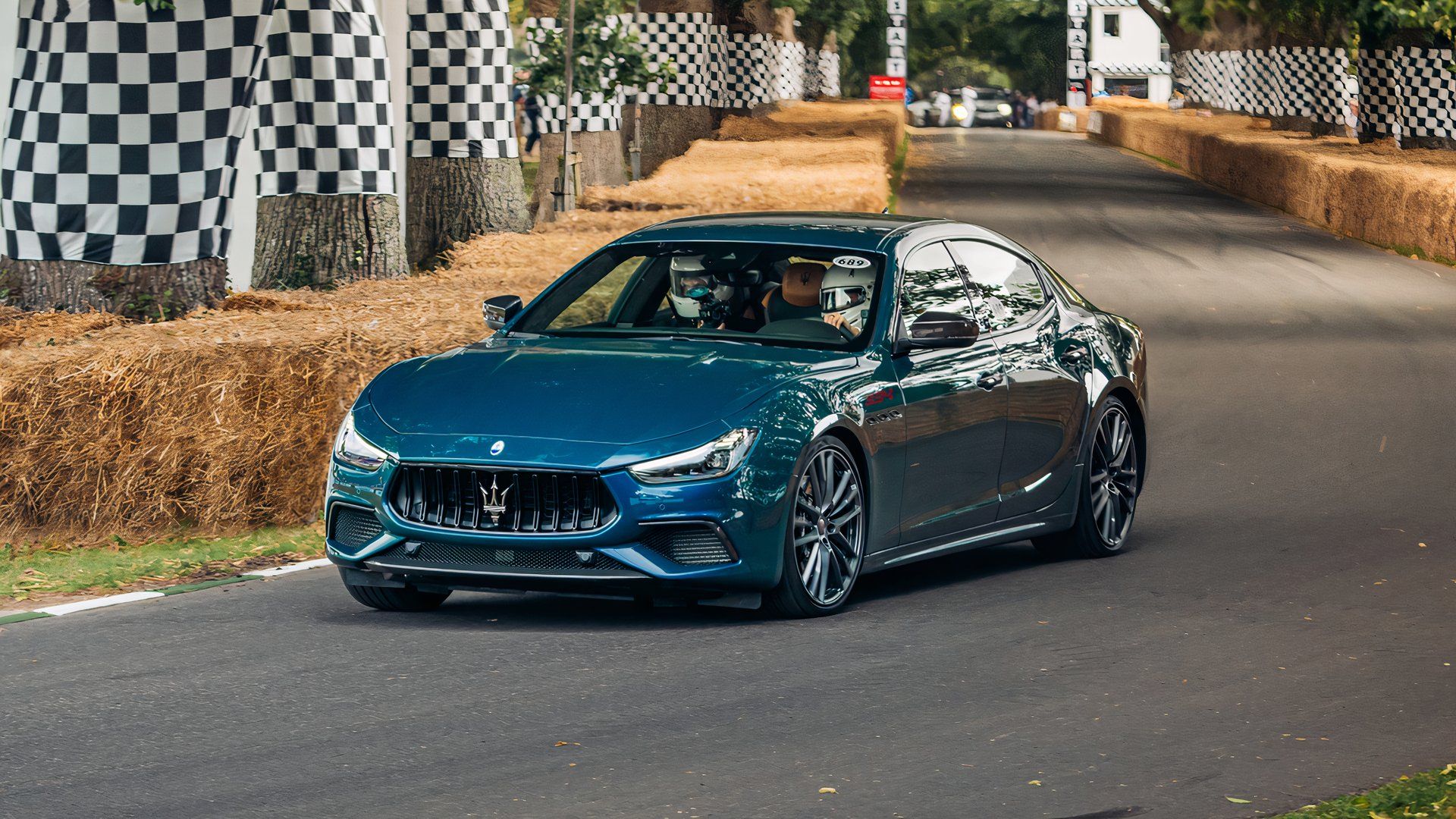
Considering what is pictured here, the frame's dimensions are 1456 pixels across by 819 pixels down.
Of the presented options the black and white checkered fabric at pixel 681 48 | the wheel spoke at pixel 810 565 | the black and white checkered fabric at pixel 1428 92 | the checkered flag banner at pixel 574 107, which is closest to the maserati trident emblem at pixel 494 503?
the wheel spoke at pixel 810 565

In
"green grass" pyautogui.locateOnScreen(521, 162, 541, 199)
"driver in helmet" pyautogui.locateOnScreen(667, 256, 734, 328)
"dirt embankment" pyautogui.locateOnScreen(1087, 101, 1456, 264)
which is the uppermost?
"driver in helmet" pyautogui.locateOnScreen(667, 256, 734, 328)

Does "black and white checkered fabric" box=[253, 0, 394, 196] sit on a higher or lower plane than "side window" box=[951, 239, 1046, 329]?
higher

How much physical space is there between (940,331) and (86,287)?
271 inches

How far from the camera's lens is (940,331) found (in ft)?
26.2

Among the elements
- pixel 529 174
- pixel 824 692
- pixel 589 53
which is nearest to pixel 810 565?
pixel 824 692

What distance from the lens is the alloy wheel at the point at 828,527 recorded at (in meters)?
7.46

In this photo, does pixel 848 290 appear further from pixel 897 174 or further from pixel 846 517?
pixel 897 174

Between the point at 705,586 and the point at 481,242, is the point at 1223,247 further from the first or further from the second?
the point at 705,586

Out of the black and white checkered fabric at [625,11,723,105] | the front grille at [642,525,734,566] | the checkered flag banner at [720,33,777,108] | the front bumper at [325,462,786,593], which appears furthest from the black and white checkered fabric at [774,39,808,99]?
the front grille at [642,525,734,566]

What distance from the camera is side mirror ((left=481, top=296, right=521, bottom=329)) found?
28.4ft

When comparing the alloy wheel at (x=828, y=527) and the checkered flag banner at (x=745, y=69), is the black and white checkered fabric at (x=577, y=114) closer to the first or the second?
the checkered flag banner at (x=745, y=69)

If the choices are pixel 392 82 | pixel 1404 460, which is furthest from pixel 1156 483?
pixel 392 82

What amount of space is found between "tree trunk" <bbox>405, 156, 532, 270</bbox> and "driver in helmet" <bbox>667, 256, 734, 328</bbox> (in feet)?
39.3

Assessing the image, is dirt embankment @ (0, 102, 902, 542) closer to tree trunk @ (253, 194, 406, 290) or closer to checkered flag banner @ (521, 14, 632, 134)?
tree trunk @ (253, 194, 406, 290)
